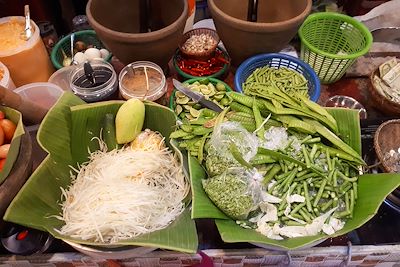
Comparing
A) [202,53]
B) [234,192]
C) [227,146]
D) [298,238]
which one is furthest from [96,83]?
[298,238]

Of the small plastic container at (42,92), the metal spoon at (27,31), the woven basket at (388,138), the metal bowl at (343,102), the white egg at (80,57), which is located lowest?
the metal bowl at (343,102)

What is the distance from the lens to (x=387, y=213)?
1.55 meters

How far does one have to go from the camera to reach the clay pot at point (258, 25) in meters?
1.65

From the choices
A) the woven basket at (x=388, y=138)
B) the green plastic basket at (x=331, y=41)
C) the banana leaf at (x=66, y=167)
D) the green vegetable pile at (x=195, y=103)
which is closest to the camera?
the banana leaf at (x=66, y=167)

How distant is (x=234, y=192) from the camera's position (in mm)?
1238

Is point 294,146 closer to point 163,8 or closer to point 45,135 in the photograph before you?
point 45,135

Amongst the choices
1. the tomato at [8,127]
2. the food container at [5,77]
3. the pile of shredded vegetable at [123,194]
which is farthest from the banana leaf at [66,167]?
the food container at [5,77]

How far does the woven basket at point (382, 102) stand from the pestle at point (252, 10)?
2.17 feet

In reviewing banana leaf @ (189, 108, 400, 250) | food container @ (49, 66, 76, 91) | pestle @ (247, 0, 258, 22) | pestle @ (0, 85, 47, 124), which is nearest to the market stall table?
pestle @ (0, 85, 47, 124)

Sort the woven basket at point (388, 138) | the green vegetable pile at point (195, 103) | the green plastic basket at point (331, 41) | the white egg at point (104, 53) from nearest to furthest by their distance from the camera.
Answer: the woven basket at point (388, 138)
the green vegetable pile at point (195, 103)
the green plastic basket at point (331, 41)
the white egg at point (104, 53)

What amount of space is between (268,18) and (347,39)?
1.48 feet

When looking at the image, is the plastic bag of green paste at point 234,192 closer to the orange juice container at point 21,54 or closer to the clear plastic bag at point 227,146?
the clear plastic bag at point 227,146

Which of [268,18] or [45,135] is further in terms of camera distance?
[268,18]

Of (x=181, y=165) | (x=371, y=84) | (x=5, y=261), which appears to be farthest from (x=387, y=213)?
(x=5, y=261)
